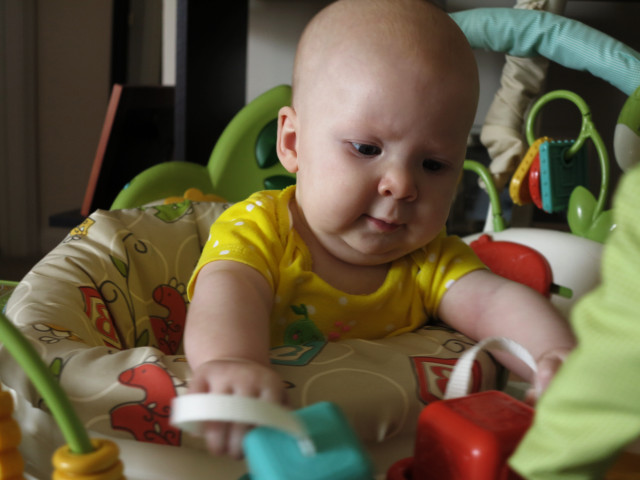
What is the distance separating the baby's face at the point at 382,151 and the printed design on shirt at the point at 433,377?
16cm

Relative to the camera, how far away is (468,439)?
0.34 meters

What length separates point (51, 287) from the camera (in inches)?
24.5

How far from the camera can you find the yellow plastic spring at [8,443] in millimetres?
372

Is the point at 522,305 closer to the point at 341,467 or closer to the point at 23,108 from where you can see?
the point at 341,467

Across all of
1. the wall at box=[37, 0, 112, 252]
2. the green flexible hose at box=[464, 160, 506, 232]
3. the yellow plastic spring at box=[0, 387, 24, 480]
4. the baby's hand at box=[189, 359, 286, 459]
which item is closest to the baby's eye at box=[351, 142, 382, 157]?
the baby's hand at box=[189, 359, 286, 459]

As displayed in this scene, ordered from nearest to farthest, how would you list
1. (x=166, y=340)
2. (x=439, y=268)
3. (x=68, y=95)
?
(x=439, y=268) → (x=166, y=340) → (x=68, y=95)

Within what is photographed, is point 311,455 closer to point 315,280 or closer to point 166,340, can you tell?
point 315,280

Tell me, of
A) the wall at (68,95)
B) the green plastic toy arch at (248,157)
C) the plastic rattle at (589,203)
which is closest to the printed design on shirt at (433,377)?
the plastic rattle at (589,203)

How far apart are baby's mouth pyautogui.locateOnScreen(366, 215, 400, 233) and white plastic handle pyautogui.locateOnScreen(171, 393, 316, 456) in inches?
12.8

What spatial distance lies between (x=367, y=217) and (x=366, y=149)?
7 cm

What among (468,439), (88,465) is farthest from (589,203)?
(88,465)

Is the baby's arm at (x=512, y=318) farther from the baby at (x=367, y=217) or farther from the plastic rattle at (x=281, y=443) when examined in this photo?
the plastic rattle at (x=281, y=443)

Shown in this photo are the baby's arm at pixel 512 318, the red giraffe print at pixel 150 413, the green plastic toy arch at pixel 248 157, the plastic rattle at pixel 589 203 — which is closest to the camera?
the red giraffe print at pixel 150 413

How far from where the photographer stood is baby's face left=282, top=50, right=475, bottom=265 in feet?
1.90
